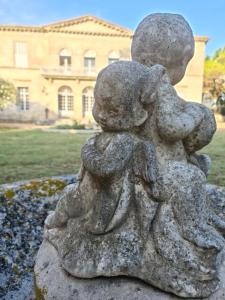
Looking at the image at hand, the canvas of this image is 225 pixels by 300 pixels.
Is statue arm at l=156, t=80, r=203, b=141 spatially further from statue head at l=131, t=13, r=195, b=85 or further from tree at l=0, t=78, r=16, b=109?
tree at l=0, t=78, r=16, b=109

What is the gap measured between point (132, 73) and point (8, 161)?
6.72 metres

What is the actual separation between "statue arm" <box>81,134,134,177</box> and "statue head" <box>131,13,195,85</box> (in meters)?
0.53

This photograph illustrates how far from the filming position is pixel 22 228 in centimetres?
281

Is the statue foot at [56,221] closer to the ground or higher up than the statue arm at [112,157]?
closer to the ground

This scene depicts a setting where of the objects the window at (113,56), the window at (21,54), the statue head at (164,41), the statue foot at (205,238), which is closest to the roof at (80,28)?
the window at (21,54)

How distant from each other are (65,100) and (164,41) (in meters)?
33.4

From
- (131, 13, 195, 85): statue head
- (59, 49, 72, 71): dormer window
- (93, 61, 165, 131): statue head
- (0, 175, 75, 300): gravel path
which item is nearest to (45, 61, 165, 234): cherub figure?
(93, 61, 165, 131): statue head

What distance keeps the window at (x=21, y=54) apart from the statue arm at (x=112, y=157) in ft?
112

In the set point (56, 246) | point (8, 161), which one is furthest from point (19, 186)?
point (8, 161)

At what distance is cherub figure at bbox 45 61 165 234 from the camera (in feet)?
5.25

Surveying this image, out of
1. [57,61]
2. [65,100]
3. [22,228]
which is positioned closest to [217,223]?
[22,228]

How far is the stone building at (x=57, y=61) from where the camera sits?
108 ft

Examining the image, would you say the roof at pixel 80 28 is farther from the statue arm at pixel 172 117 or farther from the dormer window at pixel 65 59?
the statue arm at pixel 172 117

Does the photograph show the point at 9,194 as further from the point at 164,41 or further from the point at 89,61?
the point at 89,61
